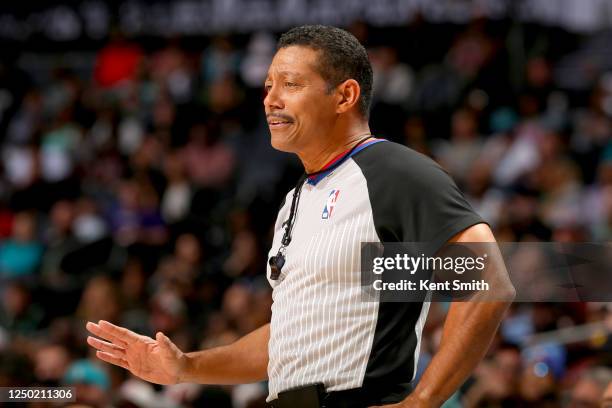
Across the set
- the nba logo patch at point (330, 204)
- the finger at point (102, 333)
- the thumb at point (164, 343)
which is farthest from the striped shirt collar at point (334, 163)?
the finger at point (102, 333)

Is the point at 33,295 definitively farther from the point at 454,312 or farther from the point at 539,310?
the point at 454,312

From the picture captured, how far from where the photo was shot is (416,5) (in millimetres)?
10781

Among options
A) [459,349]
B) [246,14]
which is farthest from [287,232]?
[246,14]

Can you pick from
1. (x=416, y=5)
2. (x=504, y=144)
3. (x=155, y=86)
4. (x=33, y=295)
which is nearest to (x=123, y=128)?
(x=155, y=86)

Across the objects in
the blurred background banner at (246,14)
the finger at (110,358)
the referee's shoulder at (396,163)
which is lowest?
the finger at (110,358)

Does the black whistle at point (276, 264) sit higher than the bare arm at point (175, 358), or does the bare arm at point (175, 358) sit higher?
the black whistle at point (276, 264)

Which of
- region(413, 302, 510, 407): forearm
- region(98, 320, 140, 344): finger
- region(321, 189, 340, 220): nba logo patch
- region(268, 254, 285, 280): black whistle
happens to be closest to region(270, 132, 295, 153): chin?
region(321, 189, 340, 220): nba logo patch

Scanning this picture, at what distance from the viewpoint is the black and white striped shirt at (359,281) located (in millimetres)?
2920

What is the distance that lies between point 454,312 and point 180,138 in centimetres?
764

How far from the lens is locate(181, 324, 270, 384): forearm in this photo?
350 centimetres

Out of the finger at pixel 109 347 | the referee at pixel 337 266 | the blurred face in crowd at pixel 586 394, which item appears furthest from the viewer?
the blurred face in crowd at pixel 586 394

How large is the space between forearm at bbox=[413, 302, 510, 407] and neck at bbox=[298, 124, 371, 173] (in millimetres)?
786

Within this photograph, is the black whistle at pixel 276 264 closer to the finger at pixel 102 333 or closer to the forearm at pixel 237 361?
the forearm at pixel 237 361

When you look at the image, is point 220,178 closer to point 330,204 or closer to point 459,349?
point 330,204
